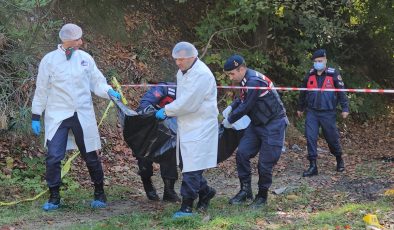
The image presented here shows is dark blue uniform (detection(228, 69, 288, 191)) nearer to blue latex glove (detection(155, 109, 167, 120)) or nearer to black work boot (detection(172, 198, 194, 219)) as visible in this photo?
blue latex glove (detection(155, 109, 167, 120))

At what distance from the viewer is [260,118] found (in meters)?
6.25

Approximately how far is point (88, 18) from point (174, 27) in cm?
208

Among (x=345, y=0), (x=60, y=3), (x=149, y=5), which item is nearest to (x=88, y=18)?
(x=60, y=3)

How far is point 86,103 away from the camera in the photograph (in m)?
6.14

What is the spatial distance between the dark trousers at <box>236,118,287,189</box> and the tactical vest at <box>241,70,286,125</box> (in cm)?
8

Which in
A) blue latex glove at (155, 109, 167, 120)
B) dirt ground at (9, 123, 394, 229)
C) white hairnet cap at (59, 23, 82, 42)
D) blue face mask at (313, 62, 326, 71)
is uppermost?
white hairnet cap at (59, 23, 82, 42)

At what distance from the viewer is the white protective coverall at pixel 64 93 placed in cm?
600

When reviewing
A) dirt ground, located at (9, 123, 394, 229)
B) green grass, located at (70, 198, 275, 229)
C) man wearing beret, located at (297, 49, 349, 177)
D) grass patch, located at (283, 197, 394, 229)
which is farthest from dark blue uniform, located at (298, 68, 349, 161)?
green grass, located at (70, 198, 275, 229)

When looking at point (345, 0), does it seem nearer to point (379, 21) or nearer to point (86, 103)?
point (379, 21)

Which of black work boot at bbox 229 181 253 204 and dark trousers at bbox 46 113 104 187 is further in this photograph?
black work boot at bbox 229 181 253 204

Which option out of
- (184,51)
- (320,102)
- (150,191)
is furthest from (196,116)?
(320,102)

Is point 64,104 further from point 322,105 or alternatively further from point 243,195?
point 322,105

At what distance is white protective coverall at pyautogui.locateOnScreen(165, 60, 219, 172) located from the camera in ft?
17.9

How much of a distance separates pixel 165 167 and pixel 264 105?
131cm
